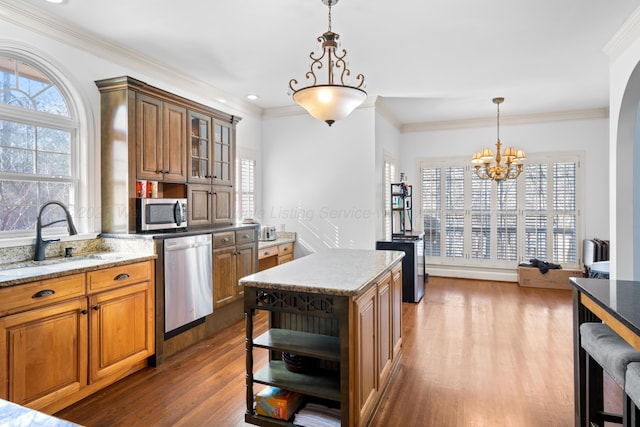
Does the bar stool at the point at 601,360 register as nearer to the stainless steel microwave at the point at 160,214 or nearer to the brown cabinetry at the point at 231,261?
the brown cabinetry at the point at 231,261

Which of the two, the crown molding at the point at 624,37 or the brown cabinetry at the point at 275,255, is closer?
the crown molding at the point at 624,37

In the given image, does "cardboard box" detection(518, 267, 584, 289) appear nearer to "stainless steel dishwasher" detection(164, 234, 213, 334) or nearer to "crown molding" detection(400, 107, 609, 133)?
"crown molding" detection(400, 107, 609, 133)

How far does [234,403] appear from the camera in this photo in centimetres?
252

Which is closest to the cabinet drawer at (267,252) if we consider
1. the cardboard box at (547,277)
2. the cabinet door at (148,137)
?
the cabinet door at (148,137)

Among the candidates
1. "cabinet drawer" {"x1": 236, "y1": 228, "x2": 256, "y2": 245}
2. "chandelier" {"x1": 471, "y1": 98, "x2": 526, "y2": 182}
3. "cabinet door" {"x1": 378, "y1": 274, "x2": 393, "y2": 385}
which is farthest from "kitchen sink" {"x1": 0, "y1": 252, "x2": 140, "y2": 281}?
"chandelier" {"x1": 471, "y1": 98, "x2": 526, "y2": 182}

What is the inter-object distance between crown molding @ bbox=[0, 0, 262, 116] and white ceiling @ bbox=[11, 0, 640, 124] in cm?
6

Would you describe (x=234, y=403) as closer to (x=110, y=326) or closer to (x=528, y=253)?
(x=110, y=326)

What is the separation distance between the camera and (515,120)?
20.1 feet

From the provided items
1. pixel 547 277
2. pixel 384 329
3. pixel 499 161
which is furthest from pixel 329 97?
pixel 547 277

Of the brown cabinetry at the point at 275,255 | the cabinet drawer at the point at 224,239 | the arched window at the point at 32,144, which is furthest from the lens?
the brown cabinetry at the point at 275,255

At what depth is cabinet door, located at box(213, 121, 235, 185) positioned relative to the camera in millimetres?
4156

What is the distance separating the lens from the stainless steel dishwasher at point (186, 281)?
126 inches

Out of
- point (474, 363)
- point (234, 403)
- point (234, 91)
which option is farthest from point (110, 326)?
point (234, 91)

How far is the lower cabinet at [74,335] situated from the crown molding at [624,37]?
4230mm
